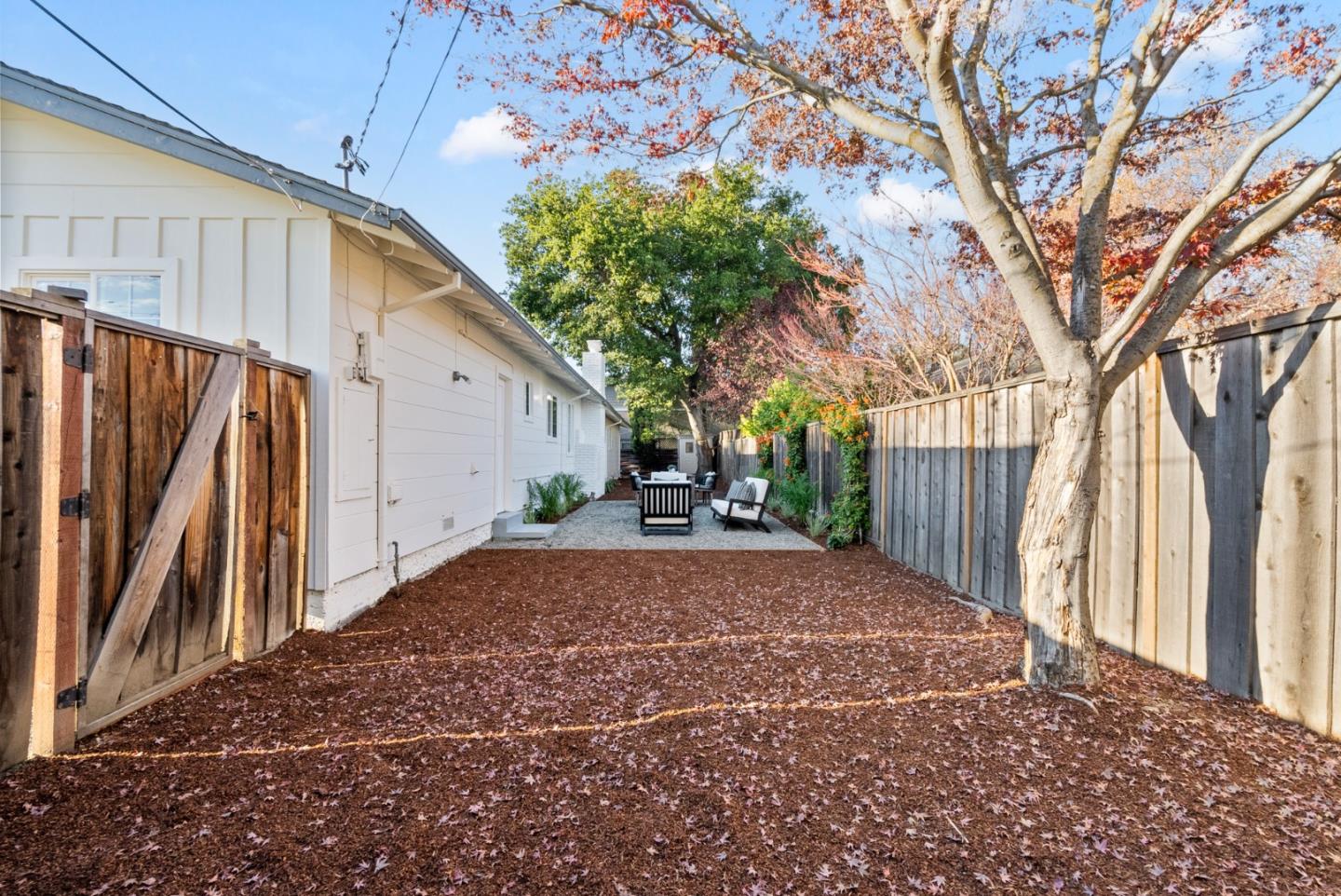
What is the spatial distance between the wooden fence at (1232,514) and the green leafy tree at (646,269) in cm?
1631

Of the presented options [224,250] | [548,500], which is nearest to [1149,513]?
[224,250]

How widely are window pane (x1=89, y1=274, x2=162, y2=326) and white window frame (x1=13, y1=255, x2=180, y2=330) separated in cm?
4

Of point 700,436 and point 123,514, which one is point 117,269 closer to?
point 123,514

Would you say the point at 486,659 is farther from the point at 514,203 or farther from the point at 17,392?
the point at 514,203

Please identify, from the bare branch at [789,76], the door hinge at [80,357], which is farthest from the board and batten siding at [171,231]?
the bare branch at [789,76]

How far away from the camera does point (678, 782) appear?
249 cm

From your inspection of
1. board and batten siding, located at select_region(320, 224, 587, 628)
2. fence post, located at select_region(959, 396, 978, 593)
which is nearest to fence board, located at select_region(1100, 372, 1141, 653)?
fence post, located at select_region(959, 396, 978, 593)

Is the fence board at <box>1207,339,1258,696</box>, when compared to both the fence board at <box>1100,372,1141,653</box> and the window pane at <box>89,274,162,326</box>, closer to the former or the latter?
the fence board at <box>1100,372,1141,653</box>

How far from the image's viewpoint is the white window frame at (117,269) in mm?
4586

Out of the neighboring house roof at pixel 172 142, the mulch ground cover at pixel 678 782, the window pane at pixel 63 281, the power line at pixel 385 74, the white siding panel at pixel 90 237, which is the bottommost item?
the mulch ground cover at pixel 678 782

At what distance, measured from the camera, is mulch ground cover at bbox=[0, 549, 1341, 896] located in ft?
6.42

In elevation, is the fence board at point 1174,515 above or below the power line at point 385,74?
below

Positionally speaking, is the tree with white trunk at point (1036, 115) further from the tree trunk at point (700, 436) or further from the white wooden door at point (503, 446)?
the tree trunk at point (700, 436)

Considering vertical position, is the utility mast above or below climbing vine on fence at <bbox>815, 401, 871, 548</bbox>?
above
